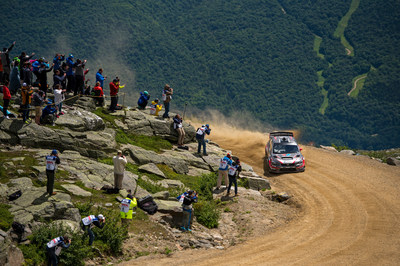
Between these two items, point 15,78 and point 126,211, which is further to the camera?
point 15,78

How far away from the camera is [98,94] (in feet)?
101

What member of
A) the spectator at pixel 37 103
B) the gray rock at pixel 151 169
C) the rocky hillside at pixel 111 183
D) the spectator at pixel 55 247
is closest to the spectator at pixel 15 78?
the rocky hillside at pixel 111 183

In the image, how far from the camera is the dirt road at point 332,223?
17094mm

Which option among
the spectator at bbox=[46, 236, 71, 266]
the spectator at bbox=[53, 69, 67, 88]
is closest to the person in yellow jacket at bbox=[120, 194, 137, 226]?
A: the spectator at bbox=[46, 236, 71, 266]

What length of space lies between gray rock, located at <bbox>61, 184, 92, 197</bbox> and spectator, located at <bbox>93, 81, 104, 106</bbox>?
11473 millimetres

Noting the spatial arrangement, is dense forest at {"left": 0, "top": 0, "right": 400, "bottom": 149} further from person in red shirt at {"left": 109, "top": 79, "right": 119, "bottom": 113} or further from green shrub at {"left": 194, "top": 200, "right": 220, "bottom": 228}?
green shrub at {"left": 194, "top": 200, "right": 220, "bottom": 228}

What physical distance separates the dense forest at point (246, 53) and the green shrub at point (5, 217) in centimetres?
6828

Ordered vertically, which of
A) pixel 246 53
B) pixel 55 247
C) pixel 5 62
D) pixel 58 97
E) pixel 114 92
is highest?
pixel 246 53

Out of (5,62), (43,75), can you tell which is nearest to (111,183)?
(43,75)

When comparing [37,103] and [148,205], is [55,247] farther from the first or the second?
[37,103]

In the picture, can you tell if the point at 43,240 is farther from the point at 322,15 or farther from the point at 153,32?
the point at 322,15

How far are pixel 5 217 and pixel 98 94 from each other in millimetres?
15792

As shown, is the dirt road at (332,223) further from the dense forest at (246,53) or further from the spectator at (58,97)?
the dense forest at (246,53)

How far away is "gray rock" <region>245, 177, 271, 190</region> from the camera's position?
26.2m
